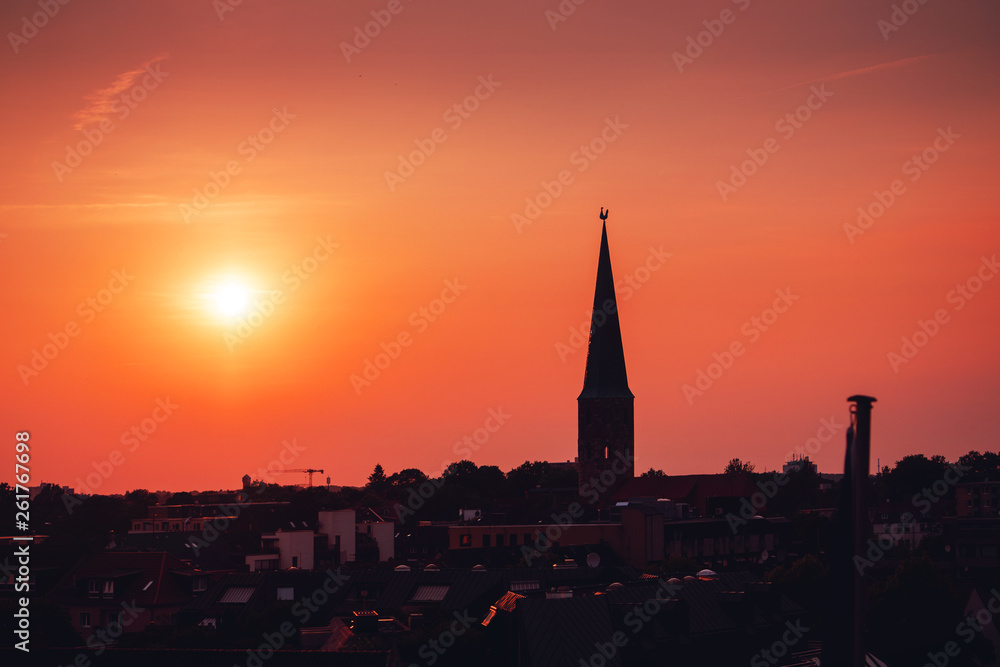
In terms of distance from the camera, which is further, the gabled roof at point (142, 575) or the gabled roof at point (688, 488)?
the gabled roof at point (688, 488)

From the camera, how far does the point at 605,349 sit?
6186 inches

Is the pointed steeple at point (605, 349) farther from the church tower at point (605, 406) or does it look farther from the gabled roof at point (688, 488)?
the gabled roof at point (688, 488)

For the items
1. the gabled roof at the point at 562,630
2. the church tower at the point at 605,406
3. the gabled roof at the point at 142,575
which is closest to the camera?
the gabled roof at the point at 562,630

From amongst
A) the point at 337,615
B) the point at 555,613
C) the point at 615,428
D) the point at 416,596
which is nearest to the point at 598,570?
the point at 416,596

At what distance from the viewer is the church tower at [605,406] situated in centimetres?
15575

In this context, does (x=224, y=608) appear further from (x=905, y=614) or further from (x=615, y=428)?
(x=615, y=428)

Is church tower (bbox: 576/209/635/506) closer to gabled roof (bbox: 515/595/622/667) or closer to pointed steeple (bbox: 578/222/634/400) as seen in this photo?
pointed steeple (bbox: 578/222/634/400)

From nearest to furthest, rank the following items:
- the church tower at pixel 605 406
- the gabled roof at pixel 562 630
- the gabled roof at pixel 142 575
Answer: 1. the gabled roof at pixel 562 630
2. the gabled roof at pixel 142 575
3. the church tower at pixel 605 406

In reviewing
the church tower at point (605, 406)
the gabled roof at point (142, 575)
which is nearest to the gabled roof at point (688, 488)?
the church tower at point (605, 406)

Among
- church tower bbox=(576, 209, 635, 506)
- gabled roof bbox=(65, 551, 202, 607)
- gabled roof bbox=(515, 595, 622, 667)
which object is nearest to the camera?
gabled roof bbox=(515, 595, 622, 667)

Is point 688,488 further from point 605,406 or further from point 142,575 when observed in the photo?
point 142,575

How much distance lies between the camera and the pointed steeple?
156000 mm

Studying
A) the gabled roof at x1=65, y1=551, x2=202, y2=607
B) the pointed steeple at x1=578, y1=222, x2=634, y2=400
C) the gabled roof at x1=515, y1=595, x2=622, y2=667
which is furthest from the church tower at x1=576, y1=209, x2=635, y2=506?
the gabled roof at x1=515, y1=595, x2=622, y2=667

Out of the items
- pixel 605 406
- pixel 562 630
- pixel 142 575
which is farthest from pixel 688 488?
pixel 562 630
